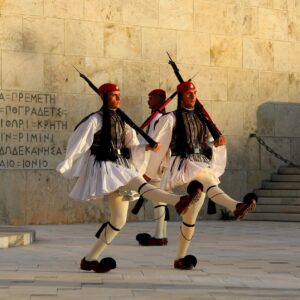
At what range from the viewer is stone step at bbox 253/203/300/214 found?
16844mm

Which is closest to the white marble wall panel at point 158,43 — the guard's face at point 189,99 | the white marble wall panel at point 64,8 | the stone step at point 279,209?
the white marble wall panel at point 64,8

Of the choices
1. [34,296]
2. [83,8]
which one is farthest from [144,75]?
[34,296]

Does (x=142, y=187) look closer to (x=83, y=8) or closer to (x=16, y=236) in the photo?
(x=16, y=236)

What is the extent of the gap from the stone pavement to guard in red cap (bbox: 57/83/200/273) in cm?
38

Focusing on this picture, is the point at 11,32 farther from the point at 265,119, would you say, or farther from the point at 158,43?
the point at 265,119

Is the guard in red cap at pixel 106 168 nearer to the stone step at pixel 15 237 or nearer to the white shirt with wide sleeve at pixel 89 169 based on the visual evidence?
the white shirt with wide sleeve at pixel 89 169

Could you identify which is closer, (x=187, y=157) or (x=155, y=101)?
(x=187, y=157)

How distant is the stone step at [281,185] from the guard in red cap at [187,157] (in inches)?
318

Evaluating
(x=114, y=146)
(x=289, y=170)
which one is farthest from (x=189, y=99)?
(x=289, y=170)

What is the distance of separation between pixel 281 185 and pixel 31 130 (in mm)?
4935

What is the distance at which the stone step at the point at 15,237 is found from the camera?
453 inches

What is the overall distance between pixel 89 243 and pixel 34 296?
528 centimetres

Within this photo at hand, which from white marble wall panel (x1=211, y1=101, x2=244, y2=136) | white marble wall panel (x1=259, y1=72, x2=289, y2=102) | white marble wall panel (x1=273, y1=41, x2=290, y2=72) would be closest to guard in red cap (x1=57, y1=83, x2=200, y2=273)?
white marble wall panel (x1=211, y1=101, x2=244, y2=136)

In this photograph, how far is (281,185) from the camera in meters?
17.8
